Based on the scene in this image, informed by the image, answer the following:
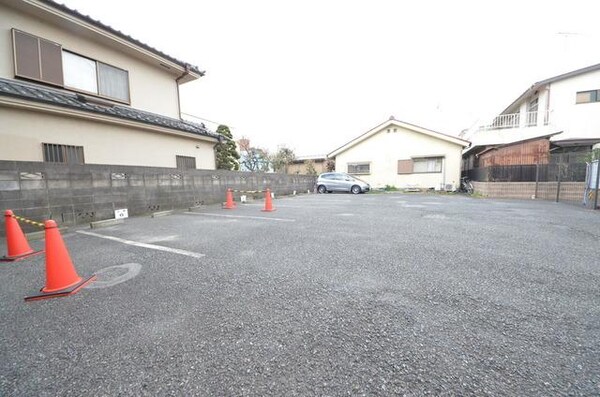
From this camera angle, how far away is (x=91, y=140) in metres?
6.67

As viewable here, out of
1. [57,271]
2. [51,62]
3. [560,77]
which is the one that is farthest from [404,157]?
[57,271]

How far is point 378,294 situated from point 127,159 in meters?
8.44

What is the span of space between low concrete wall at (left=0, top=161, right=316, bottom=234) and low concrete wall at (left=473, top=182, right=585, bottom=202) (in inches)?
499

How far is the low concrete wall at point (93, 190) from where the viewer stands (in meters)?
4.57

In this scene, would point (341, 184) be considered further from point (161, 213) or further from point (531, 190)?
point (161, 213)

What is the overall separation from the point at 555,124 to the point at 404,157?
7876 millimetres

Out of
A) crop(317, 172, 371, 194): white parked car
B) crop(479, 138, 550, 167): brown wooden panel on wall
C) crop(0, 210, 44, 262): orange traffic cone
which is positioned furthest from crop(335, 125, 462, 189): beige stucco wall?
crop(0, 210, 44, 262): orange traffic cone

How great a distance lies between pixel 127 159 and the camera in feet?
24.8

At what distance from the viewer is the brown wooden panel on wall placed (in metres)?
10.2

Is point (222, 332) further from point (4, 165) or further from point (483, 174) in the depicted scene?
point (483, 174)

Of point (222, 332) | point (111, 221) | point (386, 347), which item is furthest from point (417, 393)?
point (111, 221)

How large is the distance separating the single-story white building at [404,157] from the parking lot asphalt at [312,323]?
536 inches

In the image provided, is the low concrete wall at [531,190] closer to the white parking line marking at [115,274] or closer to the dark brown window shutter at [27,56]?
the white parking line marking at [115,274]

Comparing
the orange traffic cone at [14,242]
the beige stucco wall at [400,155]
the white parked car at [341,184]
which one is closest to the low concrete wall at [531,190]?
the beige stucco wall at [400,155]
